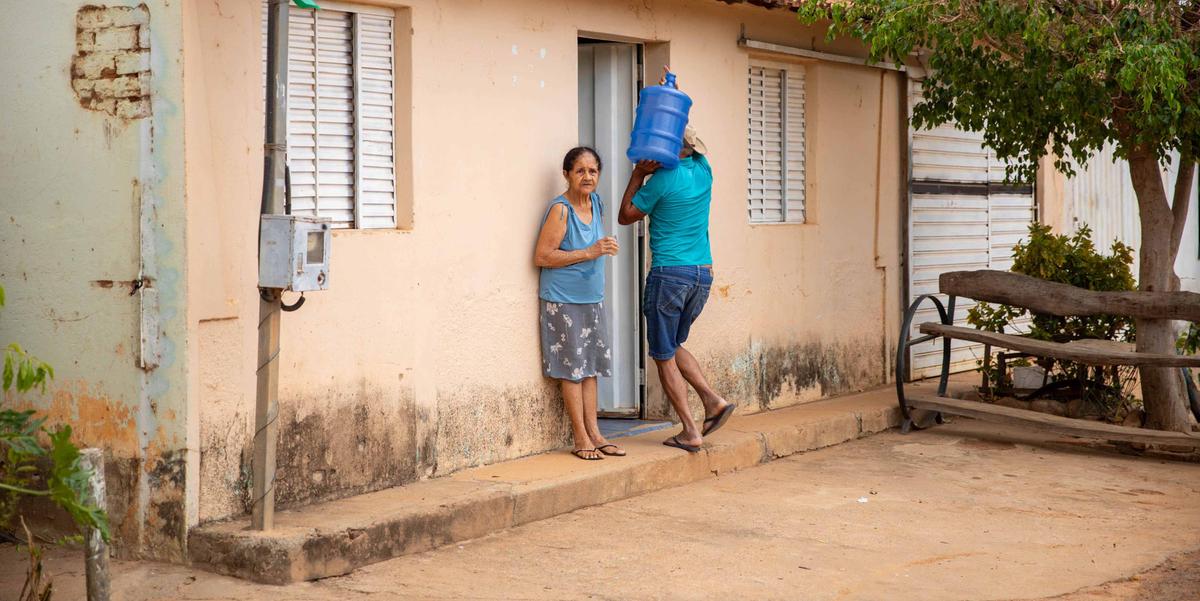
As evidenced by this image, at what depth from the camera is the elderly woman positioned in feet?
24.4

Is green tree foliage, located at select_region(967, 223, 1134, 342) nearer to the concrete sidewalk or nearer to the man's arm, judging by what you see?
the concrete sidewalk

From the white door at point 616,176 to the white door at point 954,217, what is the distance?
3.29 m

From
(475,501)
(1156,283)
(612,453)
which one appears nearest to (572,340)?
(612,453)

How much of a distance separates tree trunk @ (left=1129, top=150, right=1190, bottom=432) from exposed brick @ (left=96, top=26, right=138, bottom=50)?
248 inches

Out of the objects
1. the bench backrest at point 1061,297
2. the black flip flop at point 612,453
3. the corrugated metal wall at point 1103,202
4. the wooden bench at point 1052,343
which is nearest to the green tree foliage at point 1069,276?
the wooden bench at point 1052,343

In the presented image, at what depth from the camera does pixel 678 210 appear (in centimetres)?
769

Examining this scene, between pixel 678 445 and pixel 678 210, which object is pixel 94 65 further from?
pixel 678 445

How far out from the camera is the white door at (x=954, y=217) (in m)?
11.2

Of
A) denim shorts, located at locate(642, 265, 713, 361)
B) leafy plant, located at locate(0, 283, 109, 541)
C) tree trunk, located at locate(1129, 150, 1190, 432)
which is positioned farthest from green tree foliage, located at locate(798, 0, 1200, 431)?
leafy plant, located at locate(0, 283, 109, 541)

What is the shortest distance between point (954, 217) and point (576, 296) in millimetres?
5356

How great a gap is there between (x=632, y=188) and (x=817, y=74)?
9.06ft

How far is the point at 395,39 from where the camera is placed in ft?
22.4

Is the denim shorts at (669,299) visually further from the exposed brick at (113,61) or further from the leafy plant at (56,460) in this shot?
the leafy plant at (56,460)

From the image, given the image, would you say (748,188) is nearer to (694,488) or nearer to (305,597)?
(694,488)
